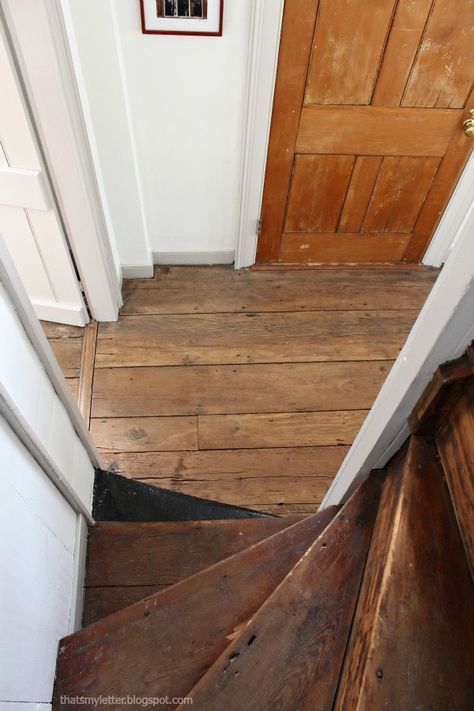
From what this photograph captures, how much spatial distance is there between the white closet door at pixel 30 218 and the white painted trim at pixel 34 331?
2.82 feet

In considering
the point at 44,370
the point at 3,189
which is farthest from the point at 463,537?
the point at 3,189

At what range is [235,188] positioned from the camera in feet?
7.41

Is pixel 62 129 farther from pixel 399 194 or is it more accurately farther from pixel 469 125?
pixel 469 125

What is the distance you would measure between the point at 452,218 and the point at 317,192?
787 millimetres

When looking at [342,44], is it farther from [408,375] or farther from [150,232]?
[408,375]

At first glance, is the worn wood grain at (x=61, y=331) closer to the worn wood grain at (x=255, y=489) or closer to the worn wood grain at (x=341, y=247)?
the worn wood grain at (x=255, y=489)

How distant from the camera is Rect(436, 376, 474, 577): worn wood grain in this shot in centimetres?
71

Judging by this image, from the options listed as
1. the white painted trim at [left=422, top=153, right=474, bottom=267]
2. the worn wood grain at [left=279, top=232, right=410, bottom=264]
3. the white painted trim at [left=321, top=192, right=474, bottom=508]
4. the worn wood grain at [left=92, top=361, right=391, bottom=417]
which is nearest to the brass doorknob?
the white painted trim at [left=422, top=153, right=474, bottom=267]

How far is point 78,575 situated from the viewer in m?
1.25

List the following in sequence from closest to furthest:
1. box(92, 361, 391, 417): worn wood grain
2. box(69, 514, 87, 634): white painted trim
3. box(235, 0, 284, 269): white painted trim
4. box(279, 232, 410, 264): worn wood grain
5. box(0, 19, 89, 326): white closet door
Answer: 1. box(69, 514, 87, 634): white painted trim
2. box(0, 19, 89, 326): white closet door
3. box(235, 0, 284, 269): white painted trim
4. box(92, 361, 391, 417): worn wood grain
5. box(279, 232, 410, 264): worn wood grain

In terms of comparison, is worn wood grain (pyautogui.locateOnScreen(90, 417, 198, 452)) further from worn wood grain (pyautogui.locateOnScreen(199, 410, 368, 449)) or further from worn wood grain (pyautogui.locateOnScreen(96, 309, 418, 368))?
worn wood grain (pyautogui.locateOnScreen(96, 309, 418, 368))

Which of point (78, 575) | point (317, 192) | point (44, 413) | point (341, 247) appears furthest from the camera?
point (341, 247)

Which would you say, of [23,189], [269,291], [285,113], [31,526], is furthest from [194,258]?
[31,526]

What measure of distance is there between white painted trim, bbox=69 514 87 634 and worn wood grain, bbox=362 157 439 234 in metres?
2.05
